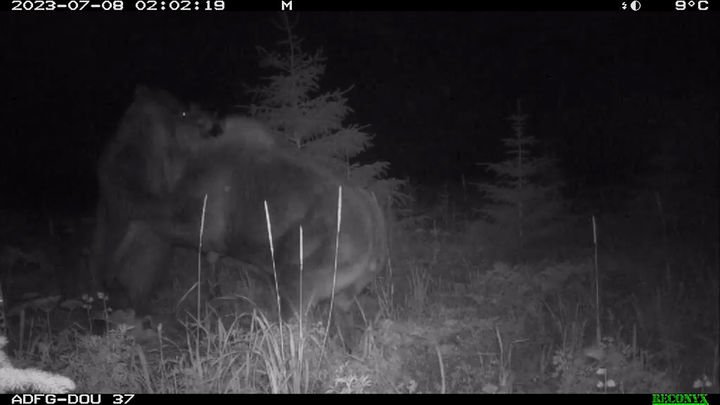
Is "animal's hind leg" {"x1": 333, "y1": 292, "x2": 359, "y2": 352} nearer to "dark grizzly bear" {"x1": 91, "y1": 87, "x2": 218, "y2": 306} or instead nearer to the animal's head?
"dark grizzly bear" {"x1": 91, "y1": 87, "x2": 218, "y2": 306}

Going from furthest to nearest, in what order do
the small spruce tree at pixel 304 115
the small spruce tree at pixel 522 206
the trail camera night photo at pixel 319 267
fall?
the small spruce tree at pixel 522 206 < the small spruce tree at pixel 304 115 < the trail camera night photo at pixel 319 267

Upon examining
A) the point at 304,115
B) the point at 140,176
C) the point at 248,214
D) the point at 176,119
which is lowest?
the point at 248,214

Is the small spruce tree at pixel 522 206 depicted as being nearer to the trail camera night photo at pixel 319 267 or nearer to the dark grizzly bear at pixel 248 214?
the trail camera night photo at pixel 319 267

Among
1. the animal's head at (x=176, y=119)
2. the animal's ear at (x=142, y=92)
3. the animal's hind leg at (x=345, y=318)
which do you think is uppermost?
the animal's ear at (x=142, y=92)

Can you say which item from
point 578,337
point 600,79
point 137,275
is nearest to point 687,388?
point 578,337

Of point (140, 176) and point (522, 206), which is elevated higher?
point (140, 176)

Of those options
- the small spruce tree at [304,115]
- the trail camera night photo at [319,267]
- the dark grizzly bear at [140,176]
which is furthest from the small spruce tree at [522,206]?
the dark grizzly bear at [140,176]

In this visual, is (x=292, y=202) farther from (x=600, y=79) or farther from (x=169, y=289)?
(x=600, y=79)

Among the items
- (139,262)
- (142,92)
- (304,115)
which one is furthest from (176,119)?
(304,115)

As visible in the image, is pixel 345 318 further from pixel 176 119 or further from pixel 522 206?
pixel 522 206

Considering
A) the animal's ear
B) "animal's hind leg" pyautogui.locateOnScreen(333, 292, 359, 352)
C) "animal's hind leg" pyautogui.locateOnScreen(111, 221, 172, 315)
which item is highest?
the animal's ear

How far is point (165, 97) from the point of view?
5.04m

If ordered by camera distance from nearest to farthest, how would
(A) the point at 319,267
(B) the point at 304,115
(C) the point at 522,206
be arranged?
1. (A) the point at 319,267
2. (B) the point at 304,115
3. (C) the point at 522,206

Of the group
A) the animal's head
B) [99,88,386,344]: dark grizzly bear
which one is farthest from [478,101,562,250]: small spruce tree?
the animal's head
